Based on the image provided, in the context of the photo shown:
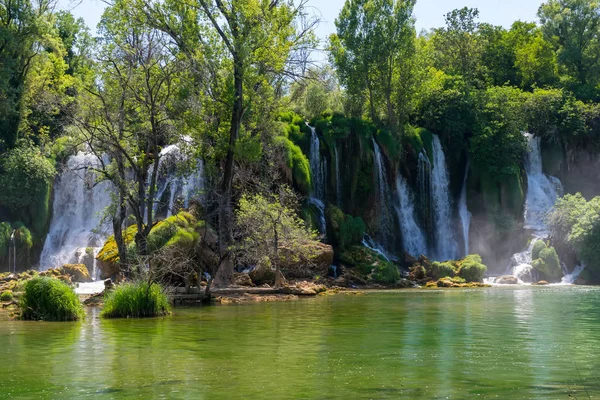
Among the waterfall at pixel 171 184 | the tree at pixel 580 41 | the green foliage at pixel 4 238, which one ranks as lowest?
the green foliage at pixel 4 238

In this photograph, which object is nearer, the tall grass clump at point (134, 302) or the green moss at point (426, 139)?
the tall grass clump at point (134, 302)

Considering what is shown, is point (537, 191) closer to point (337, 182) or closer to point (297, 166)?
point (337, 182)

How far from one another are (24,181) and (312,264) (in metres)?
18.9

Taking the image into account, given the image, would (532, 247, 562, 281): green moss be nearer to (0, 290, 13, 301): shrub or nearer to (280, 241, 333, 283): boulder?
(280, 241, 333, 283): boulder

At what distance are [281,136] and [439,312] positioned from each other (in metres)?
21.8

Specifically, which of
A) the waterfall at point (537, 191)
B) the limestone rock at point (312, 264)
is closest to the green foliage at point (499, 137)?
the waterfall at point (537, 191)

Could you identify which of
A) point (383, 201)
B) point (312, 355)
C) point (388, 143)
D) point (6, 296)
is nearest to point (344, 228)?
point (383, 201)

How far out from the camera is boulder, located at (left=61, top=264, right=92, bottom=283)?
39109 millimetres

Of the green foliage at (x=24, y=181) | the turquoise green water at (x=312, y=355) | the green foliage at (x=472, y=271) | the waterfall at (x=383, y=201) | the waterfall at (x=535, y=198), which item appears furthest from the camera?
the waterfall at (x=383, y=201)

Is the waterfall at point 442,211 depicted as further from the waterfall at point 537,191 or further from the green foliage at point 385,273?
the green foliage at point 385,273

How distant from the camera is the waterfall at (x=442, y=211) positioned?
52.0 meters

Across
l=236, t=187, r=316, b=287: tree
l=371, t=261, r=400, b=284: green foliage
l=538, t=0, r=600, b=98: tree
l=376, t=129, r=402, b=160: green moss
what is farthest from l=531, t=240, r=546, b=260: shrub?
l=538, t=0, r=600, b=98: tree

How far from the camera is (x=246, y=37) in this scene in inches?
1330

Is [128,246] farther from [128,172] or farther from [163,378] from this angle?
[163,378]
